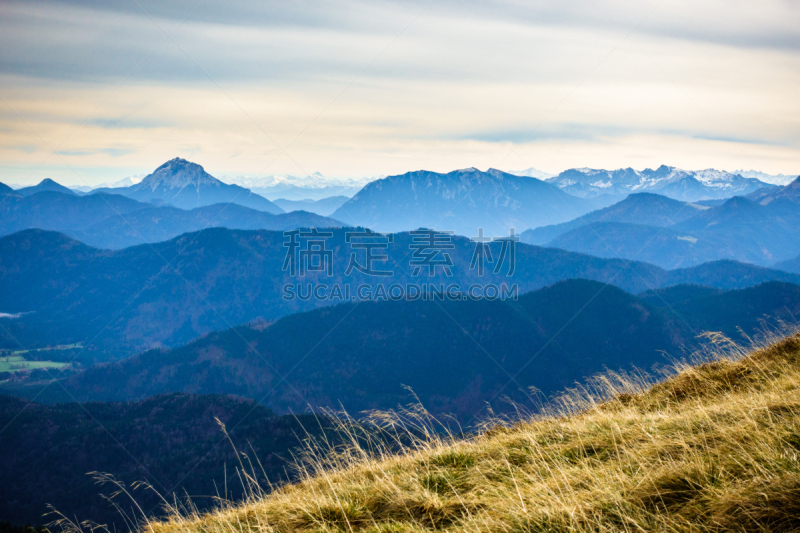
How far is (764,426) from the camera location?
5.68 m

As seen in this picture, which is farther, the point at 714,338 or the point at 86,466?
the point at 86,466

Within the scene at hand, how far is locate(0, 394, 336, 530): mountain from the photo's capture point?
92.1 meters

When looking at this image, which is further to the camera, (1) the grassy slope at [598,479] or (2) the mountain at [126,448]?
(2) the mountain at [126,448]

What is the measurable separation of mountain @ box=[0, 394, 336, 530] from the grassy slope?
77192 mm

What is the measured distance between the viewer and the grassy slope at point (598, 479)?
4148 mm

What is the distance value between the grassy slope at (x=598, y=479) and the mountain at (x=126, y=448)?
253 ft

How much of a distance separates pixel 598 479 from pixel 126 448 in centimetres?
13011

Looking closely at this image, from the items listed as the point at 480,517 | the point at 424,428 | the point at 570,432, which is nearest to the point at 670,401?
the point at 570,432

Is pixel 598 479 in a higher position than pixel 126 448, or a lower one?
higher

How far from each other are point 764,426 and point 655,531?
285 centimetres

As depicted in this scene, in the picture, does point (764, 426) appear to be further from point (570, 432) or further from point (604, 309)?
point (604, 309)

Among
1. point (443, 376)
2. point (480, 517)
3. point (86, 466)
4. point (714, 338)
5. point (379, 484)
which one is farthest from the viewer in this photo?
point (443, 376)

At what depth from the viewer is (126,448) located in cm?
11019

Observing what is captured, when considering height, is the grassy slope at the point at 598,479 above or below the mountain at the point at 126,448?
above
